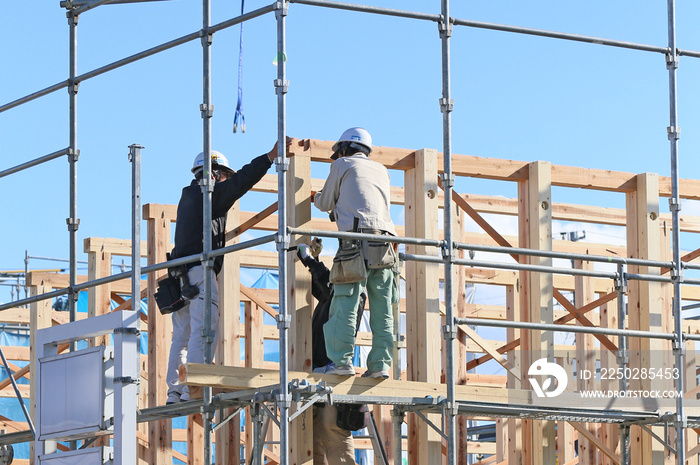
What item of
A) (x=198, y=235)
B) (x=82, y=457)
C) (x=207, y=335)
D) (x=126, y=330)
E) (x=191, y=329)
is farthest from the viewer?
(x=191, y=329)

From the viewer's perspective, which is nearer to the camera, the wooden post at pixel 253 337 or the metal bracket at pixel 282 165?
the metal bracket at pixel 282 165

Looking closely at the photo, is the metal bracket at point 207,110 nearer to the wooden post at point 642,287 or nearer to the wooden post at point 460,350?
the wooden post at point 460,350

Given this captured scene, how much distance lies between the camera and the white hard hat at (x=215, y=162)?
34.3 feet

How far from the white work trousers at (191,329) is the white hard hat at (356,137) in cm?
149

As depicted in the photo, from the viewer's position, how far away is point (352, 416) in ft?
32.4

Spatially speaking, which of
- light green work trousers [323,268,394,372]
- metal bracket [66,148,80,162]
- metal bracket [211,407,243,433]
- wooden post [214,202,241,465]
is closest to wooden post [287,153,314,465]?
metal bracket [211,407,243,433]

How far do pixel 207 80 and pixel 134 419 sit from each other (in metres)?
2.92

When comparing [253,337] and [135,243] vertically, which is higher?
[135,243]

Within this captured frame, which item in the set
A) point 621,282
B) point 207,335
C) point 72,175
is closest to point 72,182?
A: point 72,175

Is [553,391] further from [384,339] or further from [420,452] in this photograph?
[384,339]

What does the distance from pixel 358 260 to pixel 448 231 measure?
2.83ft

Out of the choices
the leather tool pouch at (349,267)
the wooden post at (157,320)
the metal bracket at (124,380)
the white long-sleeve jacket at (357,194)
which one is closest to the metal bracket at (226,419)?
the metal bracket at (124,380)

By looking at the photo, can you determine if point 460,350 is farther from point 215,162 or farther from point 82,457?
point 82,457

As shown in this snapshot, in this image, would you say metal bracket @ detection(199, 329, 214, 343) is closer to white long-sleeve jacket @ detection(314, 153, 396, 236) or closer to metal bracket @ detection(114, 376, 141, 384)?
metal bracket @ detection(114, 376, 141, 384)
